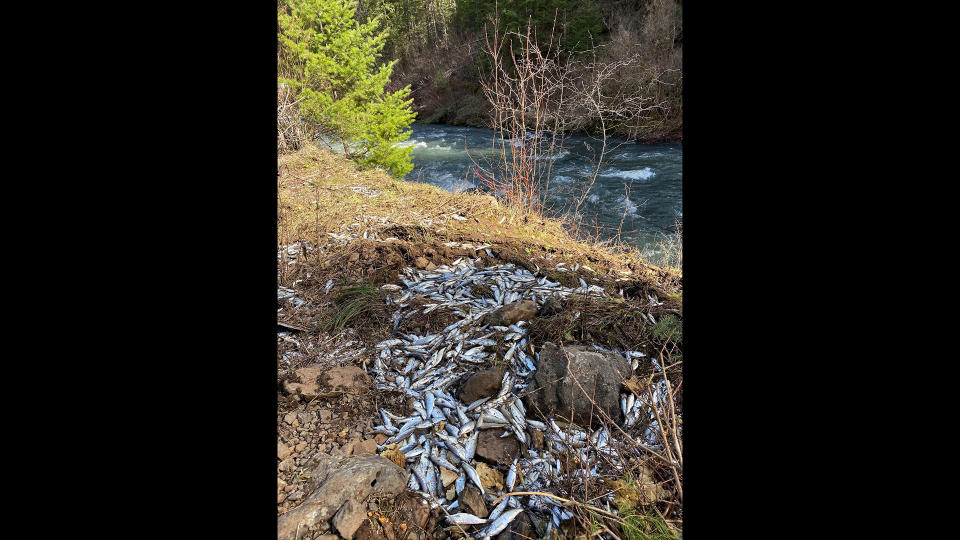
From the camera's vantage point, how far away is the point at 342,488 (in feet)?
6.57

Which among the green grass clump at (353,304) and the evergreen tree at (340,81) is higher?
the evergreen tree at (340,81)

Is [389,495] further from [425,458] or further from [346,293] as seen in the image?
[346,293]

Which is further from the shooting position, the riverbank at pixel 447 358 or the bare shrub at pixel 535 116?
the bare shrub at pixel 535 116

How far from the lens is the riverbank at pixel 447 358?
2004mm

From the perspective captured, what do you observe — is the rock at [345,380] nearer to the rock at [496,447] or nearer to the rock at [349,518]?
the rock at [496,447]

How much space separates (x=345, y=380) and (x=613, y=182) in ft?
27.6

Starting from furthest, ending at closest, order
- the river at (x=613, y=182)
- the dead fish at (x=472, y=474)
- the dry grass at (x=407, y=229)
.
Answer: the river at (x=613, y=182) < the dry grass at (x=407, y=229) < the dead fish at (x=472, y=474)

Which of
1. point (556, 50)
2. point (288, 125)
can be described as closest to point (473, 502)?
point (288, 125)

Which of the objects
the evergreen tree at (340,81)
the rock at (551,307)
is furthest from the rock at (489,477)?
the evergreen tree at (340,81)

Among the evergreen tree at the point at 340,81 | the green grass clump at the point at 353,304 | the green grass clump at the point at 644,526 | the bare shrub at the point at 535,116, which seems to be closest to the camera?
the green grass clump at the point at 644,526
